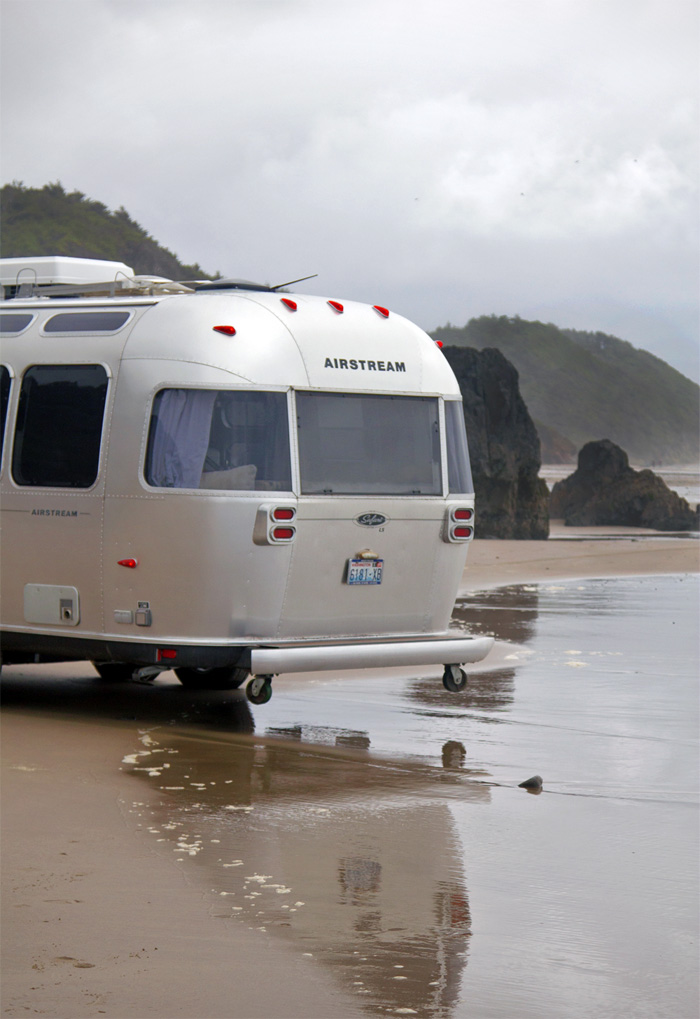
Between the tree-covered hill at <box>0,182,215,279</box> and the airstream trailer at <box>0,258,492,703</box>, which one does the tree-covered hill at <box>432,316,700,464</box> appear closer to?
the tree-covered hill at <box>0,182,215,279</box>

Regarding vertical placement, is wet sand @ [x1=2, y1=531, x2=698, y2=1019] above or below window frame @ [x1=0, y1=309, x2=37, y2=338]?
below

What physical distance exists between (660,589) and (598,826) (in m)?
14.7

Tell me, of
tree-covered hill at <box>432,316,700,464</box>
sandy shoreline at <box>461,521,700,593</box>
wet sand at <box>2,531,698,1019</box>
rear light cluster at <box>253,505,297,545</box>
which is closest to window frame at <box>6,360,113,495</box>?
rear light cluster at <box>253,505,297,545</box>

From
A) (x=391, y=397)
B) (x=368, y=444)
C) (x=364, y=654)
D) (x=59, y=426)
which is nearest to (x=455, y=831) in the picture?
(x=364, y=654)

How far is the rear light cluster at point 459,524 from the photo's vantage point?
401 inches

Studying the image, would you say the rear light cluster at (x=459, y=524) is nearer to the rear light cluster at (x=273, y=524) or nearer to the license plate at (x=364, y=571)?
the license plate at (x=364, y=571)

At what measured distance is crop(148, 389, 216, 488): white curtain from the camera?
9.30m

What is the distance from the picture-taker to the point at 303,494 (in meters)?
9.44

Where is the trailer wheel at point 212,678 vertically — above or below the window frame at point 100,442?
below

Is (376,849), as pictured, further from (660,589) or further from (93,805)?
(660,589)

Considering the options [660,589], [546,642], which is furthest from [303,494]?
[660,589]

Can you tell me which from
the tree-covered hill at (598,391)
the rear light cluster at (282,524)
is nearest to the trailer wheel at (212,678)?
the rear light cluster at (282,524)

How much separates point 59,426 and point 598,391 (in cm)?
16802

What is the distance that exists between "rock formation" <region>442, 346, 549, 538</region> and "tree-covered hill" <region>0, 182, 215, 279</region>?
32.6 m
